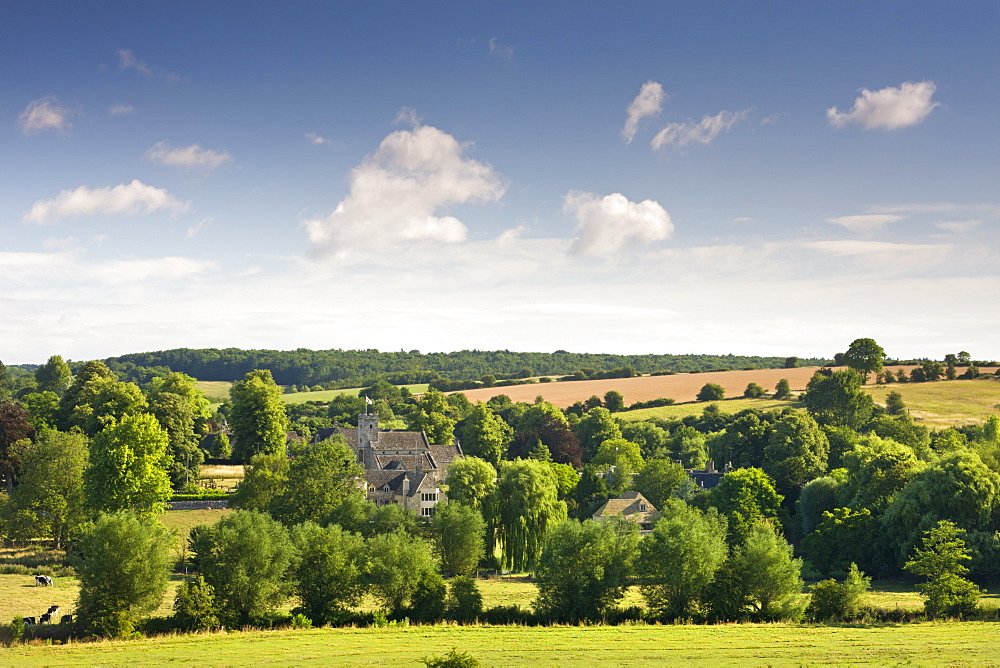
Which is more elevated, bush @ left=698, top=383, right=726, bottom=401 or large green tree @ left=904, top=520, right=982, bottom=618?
bush @ left=698, top=383, right=726, bottom=401

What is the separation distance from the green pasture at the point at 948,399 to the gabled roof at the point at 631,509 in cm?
5711

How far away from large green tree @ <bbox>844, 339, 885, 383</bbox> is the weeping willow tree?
311ft

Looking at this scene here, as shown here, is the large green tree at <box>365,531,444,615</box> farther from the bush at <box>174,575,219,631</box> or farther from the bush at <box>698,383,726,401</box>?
the bush at <box>698,383,726,401</box>

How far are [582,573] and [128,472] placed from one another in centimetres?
3575

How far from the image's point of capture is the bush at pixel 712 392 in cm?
16088

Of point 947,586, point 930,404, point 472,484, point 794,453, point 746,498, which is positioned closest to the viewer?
point 947,586

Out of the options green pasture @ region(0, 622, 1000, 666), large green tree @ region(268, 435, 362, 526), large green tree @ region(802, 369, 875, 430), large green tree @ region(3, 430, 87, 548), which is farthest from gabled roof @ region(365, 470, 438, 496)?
large green tree @ region(802, 369, 875, 430)

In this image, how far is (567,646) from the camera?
45.9 meters

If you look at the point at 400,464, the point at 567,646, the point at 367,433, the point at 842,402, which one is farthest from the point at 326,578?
the point at 842,402

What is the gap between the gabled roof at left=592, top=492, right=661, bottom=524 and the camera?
89312 mm

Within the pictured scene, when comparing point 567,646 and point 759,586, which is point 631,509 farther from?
point 567,646

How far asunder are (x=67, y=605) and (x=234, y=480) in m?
40.7

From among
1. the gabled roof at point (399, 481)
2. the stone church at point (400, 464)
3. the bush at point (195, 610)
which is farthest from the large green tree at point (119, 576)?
the gabled roof at point (399, 481)

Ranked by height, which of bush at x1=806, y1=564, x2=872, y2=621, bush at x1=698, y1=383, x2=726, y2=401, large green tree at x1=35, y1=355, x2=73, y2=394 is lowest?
bush at x1=806, y1=564, x2=872, y2=621
